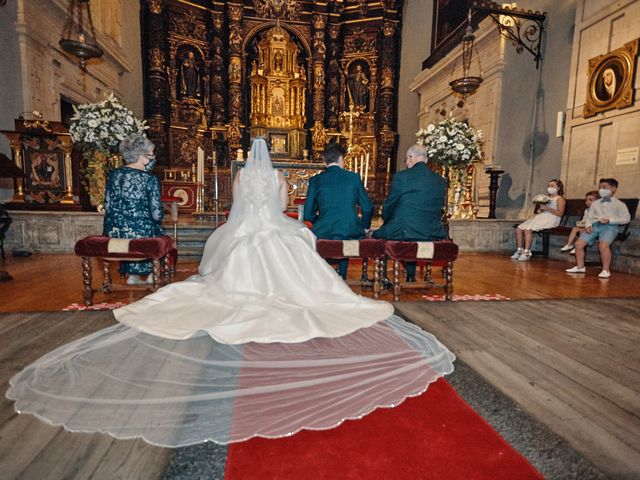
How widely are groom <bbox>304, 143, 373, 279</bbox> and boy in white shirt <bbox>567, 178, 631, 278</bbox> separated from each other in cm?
382

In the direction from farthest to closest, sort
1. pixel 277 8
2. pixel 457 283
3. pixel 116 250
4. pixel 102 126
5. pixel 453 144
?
pixel 277 8
pixel 453 144
pixel 102 126
pixel 457 283
pixel 116 250

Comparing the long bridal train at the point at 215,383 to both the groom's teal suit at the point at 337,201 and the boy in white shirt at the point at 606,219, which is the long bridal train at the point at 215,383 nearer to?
the groom's teal suit at the point at 337,201

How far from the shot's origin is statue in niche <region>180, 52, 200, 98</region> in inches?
483

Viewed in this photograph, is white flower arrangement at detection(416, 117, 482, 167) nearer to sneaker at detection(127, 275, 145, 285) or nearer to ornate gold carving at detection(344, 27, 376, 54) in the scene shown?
sneaker at detection(127, 275, 145, 285)

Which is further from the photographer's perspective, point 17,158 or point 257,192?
point 17,158

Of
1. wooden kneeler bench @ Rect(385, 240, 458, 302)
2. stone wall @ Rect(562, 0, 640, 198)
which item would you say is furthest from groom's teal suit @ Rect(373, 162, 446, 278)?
stone wall @ Rect(562, 0, 640, 198)

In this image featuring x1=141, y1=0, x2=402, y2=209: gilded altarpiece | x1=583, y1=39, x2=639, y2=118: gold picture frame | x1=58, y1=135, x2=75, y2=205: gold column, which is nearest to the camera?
x1=583, y1=39, x2=639, y2=118: gold picture frame

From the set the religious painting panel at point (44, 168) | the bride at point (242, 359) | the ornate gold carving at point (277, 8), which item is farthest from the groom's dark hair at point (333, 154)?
the ornate gold carving at point (277, 8)

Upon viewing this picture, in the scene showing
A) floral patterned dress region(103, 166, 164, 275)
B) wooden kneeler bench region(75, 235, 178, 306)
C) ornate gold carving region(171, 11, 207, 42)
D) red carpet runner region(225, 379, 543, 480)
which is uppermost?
ornate gold carving region(171, 11, 207, 42)

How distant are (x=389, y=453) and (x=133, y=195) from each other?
3.54 m

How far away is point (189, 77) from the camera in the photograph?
12.4 m

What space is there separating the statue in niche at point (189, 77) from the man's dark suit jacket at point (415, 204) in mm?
10947

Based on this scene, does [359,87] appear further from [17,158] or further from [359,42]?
[17,158]

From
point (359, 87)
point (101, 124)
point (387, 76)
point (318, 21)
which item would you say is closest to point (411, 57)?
point (387, 76)
